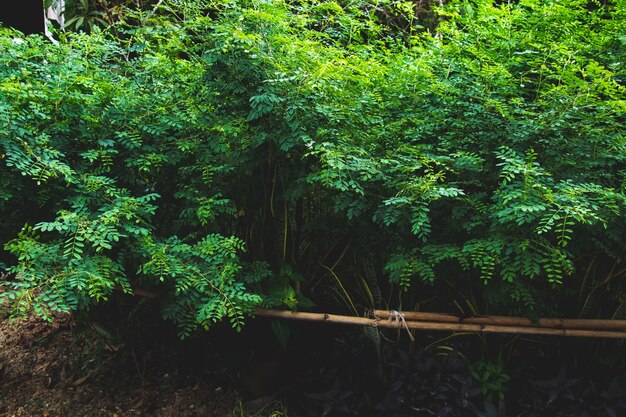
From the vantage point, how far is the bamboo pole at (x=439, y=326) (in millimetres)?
2189

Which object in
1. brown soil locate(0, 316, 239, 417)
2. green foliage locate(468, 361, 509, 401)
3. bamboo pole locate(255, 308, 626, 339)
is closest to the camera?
bamboo pole locate(255, 308, 626, 339)

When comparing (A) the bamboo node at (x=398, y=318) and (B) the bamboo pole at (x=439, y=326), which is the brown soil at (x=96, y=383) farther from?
(A) the bamboo node at (x=398, y=318)

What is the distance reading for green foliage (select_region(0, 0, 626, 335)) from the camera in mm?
1931

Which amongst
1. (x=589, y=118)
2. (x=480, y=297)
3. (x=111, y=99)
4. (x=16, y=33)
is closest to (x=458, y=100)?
(x=589, y=118)

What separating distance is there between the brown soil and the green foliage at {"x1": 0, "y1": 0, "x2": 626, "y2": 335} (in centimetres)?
62

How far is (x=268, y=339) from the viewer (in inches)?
97.7

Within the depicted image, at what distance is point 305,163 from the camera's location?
7.20ft

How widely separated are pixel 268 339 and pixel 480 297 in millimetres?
1081

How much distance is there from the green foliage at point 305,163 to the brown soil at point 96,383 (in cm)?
62

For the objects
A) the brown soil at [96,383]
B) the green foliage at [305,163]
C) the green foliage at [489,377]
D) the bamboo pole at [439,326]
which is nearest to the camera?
the green foliage at [305,163]

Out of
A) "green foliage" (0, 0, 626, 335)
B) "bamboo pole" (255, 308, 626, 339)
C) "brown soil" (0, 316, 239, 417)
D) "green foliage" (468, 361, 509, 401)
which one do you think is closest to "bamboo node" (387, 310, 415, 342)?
"bamboo pole" (255, 308, 626, 339)

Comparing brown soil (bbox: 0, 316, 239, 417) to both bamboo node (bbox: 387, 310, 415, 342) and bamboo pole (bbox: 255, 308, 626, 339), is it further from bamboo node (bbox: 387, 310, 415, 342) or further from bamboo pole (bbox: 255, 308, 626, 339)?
bamboo node (bbox: 387, 310, 415, 342)

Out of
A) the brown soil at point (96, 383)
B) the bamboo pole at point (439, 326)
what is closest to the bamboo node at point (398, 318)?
the bamboo pole at point (439, 326)

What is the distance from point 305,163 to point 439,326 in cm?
96
